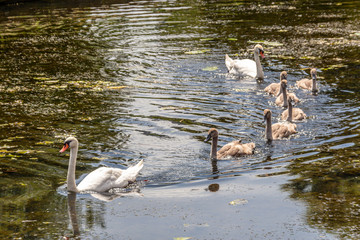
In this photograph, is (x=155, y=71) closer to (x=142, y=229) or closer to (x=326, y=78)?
(x=326, y=78)

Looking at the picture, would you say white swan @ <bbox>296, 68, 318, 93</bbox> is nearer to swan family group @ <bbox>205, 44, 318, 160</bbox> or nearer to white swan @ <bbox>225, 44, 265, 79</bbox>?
swan family group @ <bbox>205, 44, 318, 160</bbox>

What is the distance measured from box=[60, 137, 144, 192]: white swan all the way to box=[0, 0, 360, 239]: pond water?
26 centimetres

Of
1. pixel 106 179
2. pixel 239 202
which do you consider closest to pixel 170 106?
pixel 106 179

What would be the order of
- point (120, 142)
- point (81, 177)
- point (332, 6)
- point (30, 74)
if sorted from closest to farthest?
point (81, 177), point (120, 142), point (30, 74), point (332, 6)

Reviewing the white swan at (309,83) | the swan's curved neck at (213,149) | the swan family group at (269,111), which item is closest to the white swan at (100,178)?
the swan's curved neck at (213,149)

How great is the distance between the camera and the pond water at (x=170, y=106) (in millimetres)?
9953

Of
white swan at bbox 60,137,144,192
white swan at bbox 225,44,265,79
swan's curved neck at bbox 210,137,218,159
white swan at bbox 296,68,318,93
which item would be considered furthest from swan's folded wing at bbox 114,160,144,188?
white swan at bbox 225,44,265,79

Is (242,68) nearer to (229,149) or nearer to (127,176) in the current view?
(229,149)

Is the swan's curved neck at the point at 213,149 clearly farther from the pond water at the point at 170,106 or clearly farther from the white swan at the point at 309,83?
the white swan at the point at 309,83

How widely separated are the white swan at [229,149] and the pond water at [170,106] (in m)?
0.14

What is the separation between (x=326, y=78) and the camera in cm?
1650

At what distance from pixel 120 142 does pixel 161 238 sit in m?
4.27

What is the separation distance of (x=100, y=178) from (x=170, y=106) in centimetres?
475

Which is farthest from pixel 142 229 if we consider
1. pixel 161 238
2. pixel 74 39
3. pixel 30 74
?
pixel 74 39
